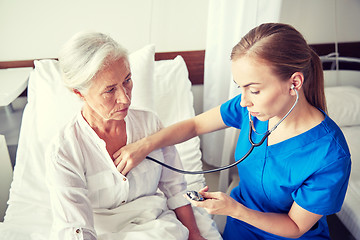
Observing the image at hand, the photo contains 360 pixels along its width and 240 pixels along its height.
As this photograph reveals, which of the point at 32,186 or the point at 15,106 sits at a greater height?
the point at 15,106

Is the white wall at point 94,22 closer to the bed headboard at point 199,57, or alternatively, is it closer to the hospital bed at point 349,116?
the bed headboard at point 199,57

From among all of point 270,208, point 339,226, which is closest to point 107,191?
point 270,208

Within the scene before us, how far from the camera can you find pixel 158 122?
1.28 meters

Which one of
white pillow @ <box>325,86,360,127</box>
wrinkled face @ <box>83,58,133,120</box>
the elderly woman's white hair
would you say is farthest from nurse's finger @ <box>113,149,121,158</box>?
white pillow @ <box>325,86,360,127</box>

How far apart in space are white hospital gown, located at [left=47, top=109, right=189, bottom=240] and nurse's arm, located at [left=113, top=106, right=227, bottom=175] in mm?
36

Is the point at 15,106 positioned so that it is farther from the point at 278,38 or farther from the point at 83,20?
the point at 278,38

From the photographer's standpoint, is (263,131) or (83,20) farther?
(83,20)

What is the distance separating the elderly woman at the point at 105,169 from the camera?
97 cm

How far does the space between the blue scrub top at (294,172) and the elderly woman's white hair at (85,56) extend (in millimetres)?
557

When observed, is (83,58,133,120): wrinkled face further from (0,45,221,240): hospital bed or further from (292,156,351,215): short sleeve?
(292,156,351,215): short sleeve

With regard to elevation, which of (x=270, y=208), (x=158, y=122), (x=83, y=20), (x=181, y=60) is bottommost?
(x=270, y=208)

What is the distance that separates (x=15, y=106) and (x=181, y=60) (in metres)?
→ 0.99

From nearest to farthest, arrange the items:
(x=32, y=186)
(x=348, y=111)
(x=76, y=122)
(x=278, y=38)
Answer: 1. (x=278, y=38)
2. (x=76, y=122)
3. (x=32, y=186)
4. (x=348, y=111)

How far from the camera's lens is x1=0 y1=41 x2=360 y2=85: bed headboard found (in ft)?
5.81
